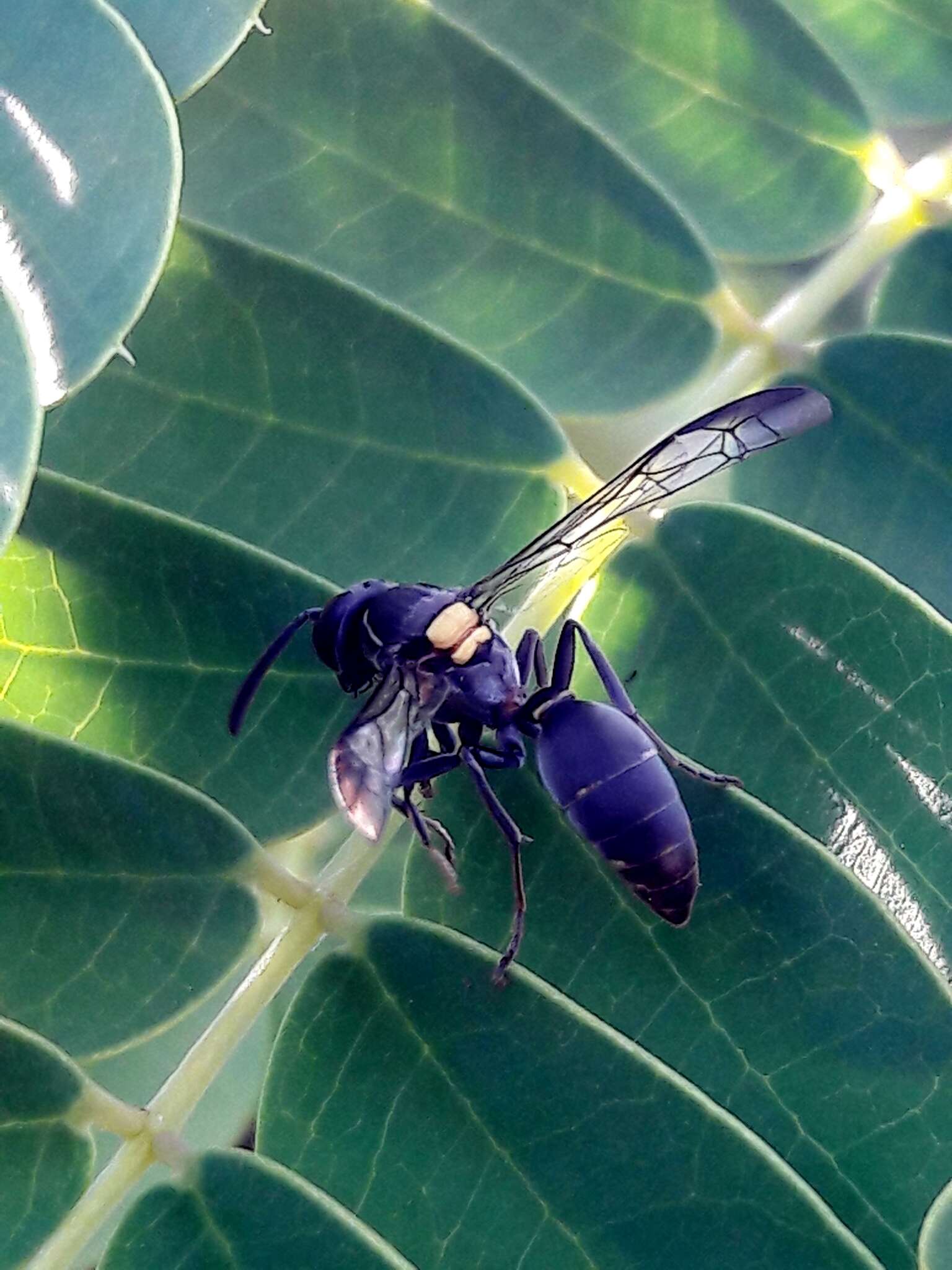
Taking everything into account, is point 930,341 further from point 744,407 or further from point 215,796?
point 215,796

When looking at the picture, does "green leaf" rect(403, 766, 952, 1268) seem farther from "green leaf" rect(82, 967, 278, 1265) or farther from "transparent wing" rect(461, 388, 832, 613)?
"transparent wing" rect(461, 388, 832, 613)

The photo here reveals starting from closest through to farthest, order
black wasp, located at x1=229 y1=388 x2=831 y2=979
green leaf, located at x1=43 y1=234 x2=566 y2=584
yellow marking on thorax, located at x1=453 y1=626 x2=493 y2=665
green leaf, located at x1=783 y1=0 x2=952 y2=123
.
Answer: black wasp, located at x1=229 y1=388 x2=831 y2=979, green leaf, located at x1=43 y1=234 x2=566 y2=584, yellow marking on thorax, located at x1=453 y1=626 x2=493 y2=665, green leaf, located at x1=783 y1=0 x2=952 y2=123

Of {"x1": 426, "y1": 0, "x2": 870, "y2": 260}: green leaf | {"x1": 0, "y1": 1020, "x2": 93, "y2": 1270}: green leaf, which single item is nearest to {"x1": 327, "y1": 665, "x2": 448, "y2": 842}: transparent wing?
{"x1": 0, "y1": 1020, "x2": 93, "y2": 1270}: green leaf

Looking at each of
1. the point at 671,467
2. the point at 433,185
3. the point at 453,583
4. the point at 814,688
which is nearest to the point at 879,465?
the point at 671,467

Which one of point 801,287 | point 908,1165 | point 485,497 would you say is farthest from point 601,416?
point 908,1165

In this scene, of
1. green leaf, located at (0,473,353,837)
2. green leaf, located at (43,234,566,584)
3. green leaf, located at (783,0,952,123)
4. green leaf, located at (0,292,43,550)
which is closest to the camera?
green leaf, located at (0,292,43,550)

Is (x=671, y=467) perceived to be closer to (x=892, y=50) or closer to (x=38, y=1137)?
(x=892, y=50)

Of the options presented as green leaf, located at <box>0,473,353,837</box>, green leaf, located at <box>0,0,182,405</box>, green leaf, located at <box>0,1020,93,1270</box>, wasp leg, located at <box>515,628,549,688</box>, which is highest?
green leaf, located at <box>0,0,182,405</box>
